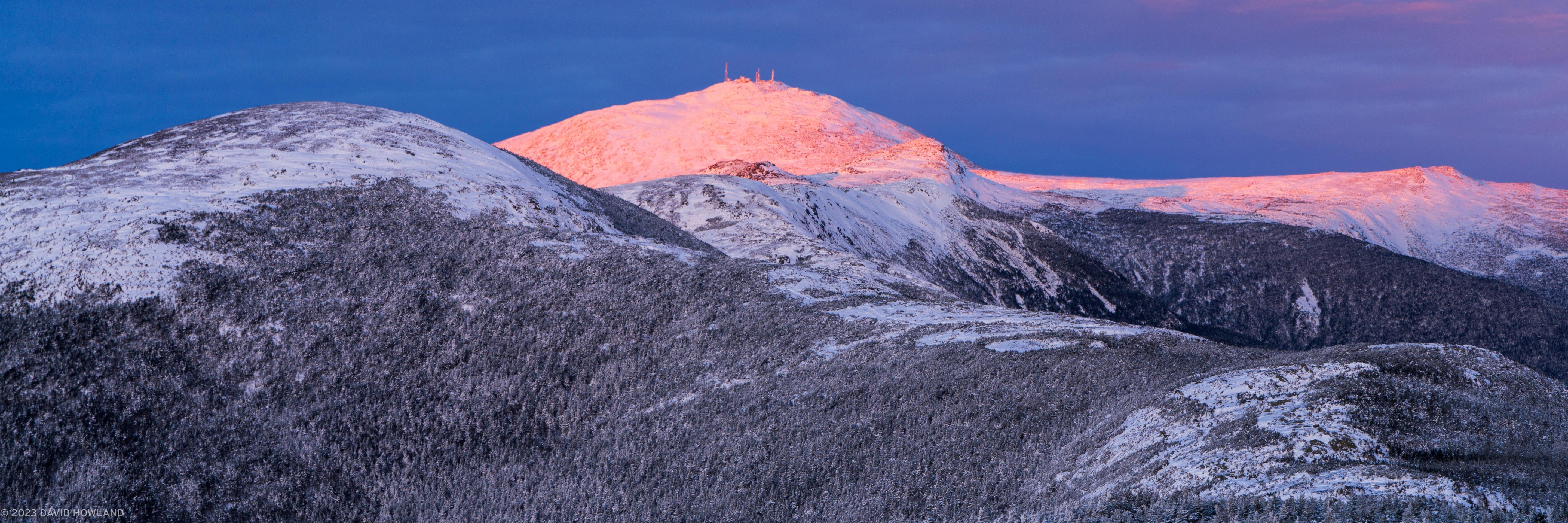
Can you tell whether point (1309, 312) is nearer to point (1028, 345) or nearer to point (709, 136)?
point (1028, 345)

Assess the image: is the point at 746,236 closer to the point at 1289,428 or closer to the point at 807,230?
the point at 807,230

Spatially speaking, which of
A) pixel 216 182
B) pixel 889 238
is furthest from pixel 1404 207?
pixel 216 182

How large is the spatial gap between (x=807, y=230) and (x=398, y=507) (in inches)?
1284

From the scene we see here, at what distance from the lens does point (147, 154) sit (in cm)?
3688

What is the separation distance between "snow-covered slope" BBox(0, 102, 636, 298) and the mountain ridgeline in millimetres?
187

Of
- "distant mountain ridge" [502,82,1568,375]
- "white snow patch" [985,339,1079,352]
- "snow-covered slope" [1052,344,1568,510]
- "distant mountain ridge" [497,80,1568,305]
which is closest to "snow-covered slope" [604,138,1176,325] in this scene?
"distant mountain ridge" [502,82,1568,375]

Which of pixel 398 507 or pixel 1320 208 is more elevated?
pixel 1320 208

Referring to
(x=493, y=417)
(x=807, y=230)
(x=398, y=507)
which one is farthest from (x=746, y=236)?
(x=398, y=507)

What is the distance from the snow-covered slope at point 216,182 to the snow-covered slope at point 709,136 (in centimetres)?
6036

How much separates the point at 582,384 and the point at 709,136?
102 meters

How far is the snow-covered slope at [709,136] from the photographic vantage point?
11256 centimetres

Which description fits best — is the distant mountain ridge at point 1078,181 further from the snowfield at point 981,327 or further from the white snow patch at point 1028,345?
the white snow patch at point 1028,345

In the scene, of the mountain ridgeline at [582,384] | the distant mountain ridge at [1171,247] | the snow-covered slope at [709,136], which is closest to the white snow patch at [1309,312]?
the distant mountain ridge at [1171,247]

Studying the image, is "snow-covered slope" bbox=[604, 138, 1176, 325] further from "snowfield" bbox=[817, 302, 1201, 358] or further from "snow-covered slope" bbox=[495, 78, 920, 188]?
"snow-covered slope" bbox=[495, 78, 920, 188]
